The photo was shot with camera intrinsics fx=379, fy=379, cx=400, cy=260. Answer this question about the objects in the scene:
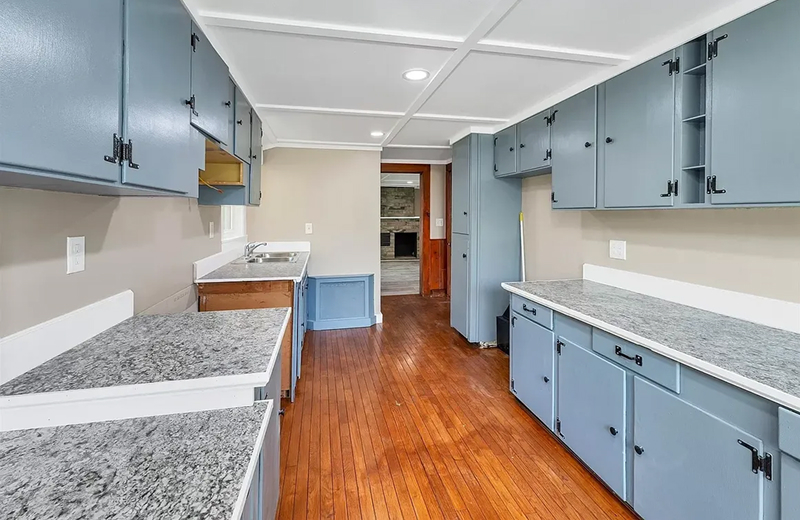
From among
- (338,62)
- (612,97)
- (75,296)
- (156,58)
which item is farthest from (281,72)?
(612,97)

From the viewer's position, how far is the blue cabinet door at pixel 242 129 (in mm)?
2244

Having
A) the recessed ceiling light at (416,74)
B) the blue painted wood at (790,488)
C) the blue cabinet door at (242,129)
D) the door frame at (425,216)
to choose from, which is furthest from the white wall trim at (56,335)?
the door frame at (425,216)

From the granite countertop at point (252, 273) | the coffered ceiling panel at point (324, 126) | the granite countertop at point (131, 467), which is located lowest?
the granite countertop at point (131, 467)

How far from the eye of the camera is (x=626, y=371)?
167 cm

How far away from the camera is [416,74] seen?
236cm

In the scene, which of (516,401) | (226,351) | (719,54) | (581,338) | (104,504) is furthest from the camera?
(516,401)

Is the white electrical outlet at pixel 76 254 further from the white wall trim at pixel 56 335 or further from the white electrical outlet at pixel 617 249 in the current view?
the white electrical outlet at pixel 617 249

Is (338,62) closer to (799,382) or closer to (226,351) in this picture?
(226,351)

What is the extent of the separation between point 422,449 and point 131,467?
1.72m

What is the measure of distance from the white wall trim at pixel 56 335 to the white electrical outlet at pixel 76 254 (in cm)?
14

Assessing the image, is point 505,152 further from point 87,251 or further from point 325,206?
point 87,251

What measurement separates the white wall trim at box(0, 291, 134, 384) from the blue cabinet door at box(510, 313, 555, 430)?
7.13ft

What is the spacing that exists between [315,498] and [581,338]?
1.54 m

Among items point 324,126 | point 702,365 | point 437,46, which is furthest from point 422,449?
point 324,126
